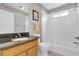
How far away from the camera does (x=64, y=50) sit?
1.99 meters

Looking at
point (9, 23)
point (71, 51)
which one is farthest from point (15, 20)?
point (71, 51)

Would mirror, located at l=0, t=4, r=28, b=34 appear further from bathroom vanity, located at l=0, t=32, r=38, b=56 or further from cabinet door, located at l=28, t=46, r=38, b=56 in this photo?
cabinet door, located at l=28, t=46, r=38, b=56

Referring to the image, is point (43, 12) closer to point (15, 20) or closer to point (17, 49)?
point (15, 20)

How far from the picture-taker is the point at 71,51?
190cm

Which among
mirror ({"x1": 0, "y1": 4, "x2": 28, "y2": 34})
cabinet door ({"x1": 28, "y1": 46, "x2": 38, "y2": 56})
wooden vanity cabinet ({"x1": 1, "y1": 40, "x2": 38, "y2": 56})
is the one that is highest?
mirror ({"x1": 0, "y1": 4, "x2": 28, "y2": 34})

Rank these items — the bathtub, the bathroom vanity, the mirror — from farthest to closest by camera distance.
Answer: the bathtub → the mirror → the bathroom vanity

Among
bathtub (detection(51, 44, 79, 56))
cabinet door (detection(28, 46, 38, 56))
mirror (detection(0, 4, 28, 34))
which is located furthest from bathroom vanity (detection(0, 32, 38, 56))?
bathtub (detection(51, 44, 79, 56))

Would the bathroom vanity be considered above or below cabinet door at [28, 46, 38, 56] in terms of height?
above

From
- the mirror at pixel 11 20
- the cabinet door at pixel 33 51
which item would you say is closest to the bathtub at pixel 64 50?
the cabinet door at pixel 33 51

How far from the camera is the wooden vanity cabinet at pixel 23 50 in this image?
1.35 meters

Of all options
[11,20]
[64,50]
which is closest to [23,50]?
[11,20]

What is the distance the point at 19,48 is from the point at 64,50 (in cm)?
99

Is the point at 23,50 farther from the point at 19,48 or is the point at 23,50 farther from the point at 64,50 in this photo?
the point at 64,50

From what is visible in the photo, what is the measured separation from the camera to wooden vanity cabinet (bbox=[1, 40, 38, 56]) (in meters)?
1.35
